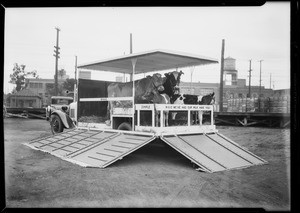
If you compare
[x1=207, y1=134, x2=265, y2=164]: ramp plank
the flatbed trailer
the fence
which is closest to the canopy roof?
the flatbed trailer

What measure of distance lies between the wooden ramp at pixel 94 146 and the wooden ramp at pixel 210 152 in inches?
30.0

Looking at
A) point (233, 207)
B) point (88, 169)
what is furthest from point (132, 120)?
point (233, 207)

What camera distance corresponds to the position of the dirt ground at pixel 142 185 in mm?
4094

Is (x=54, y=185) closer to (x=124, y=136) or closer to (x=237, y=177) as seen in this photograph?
(x=124, y=136)

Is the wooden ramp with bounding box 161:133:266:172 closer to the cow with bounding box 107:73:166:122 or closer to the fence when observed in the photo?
the cow with bounding box 107:73:166:122

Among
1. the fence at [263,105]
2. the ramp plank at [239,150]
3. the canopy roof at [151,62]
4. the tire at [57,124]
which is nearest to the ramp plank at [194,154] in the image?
the ramp plank at [239,150]

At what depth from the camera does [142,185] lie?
489 centimetres

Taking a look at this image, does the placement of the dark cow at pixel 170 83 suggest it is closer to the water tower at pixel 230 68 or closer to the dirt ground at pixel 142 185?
the dirt ground at pixel 142 185

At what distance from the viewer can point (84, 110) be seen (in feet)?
32.6

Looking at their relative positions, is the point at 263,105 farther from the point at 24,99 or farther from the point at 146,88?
the point at 24,99

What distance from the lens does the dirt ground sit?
13.4 feet

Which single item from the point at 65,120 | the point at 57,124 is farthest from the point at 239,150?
the point at 57,124

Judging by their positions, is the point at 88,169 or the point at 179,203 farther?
the point at 88,169

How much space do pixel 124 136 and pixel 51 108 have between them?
47.7ft
